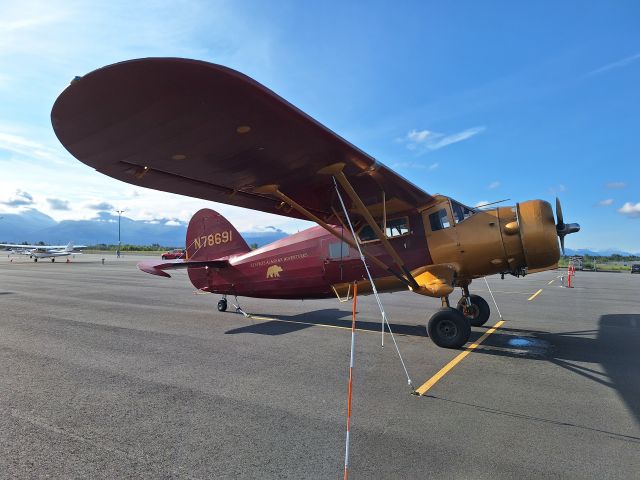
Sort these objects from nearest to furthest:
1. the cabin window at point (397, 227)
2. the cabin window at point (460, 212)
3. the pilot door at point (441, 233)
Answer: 1. the pilot door at point (441, 233)
2. the cabin window at point (460, 212)
3. the cabin window at point (397, 227)

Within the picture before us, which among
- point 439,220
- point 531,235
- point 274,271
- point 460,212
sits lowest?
point 274,271

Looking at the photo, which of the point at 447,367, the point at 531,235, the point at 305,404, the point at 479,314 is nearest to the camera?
the point at 305,404

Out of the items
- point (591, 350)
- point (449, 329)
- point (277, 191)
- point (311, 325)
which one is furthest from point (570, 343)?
point (277, 191)

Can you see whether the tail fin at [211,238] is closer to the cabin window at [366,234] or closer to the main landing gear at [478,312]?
the cabin window at [366,234]

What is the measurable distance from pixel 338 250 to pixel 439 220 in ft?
7.36

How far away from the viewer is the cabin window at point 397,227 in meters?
7.83

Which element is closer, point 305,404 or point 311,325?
point 305,404

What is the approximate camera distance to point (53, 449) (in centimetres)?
318

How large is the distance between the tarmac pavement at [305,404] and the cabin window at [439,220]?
2289 millimetres

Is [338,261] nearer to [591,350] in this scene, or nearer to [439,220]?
[439,220]

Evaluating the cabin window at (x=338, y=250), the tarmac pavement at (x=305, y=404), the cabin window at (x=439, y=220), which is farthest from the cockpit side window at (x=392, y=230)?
the tarmac pavement at (x=305, y=404)

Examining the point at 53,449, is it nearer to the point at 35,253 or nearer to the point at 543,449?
the point at 543,449

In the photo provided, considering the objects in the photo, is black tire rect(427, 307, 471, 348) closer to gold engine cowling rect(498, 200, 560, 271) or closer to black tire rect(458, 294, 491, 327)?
gold engine cowling rect(498, 200, 560, 271)

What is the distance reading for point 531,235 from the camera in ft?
21.7
